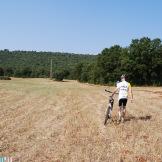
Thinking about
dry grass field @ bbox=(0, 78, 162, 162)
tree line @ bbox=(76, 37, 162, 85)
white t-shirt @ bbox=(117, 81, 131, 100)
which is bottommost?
dry grass field @ bbox=(0, 78, 162, 162)

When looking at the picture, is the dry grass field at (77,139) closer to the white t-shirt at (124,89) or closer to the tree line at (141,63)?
the white t-shirt at (124,89)

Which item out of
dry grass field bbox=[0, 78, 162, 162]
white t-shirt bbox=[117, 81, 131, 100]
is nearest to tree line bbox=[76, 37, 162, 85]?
dry grass field bbox=[0, 78, 162, 162]

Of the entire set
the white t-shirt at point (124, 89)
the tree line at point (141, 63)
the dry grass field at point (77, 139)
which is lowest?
the dry grass field at point (77, 139)

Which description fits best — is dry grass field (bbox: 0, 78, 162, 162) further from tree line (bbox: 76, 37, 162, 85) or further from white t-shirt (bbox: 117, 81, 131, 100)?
tree line (bbox: 76, 37, 162, 85)

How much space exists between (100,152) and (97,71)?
359ft

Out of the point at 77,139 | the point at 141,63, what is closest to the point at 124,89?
the point at 77,139

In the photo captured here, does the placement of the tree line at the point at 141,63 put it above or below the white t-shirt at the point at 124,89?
above

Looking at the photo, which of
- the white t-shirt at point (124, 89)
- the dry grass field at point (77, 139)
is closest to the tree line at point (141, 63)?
the dry grass field at point (77, 139)

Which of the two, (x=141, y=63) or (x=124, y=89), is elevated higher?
(x=141, y=63)

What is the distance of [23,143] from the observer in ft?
46.3

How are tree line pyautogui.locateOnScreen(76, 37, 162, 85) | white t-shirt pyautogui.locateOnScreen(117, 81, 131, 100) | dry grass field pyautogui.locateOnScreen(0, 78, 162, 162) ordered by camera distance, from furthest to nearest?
tree line pyautogui.locateOnScreen(76, 37, 162, 85), white t-shirt pyautogui.locateOnScreen(117, 81, 131, 100), dry grass field pyautogui.locateOnScreen(0, 78, 162, 162)

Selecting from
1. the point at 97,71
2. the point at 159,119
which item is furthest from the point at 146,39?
the point at 159,119

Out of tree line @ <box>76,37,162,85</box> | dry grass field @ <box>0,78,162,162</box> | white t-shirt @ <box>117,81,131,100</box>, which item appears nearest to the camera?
dry grass field @ <box>0,78,162,162</box>

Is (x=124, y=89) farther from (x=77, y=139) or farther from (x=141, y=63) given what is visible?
(x=141, y=63)
